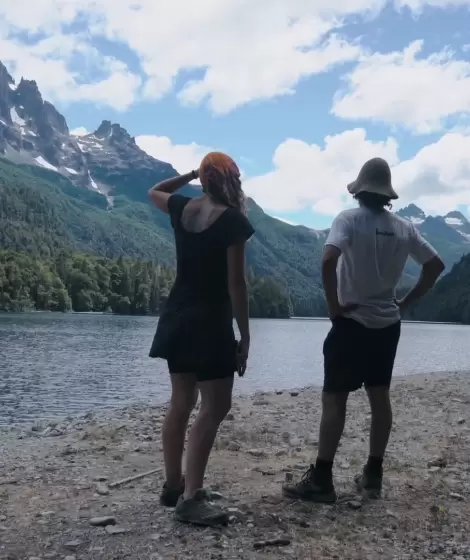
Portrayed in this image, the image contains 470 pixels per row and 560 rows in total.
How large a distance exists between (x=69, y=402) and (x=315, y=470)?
1781cm

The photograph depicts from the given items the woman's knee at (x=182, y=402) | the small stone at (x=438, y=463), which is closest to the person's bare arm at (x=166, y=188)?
the woman's knee at (x=182, y=402)

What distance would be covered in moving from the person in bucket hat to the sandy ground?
62cm

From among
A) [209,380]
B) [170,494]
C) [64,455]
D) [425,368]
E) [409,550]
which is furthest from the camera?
[425,368]

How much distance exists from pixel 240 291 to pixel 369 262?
1.43 m

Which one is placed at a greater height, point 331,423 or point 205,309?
point 205,309

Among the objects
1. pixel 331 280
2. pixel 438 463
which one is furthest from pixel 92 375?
pixel 331 280

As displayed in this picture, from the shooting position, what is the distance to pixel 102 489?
7422 millimetres

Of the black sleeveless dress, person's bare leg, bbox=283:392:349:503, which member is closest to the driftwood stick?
person's bare leg, bbox=283:392:349:503

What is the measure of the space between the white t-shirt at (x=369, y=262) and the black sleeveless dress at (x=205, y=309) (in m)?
1.12

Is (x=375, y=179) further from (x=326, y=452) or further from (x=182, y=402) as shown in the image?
(x=182, y=402)

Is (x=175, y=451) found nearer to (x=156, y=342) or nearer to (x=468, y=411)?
(x=156, y=342)

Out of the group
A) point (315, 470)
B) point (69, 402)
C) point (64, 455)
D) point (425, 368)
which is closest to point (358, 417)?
point (64, 455)

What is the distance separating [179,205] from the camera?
616 centimetres

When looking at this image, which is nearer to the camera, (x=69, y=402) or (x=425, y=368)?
(x=69, y=402)
